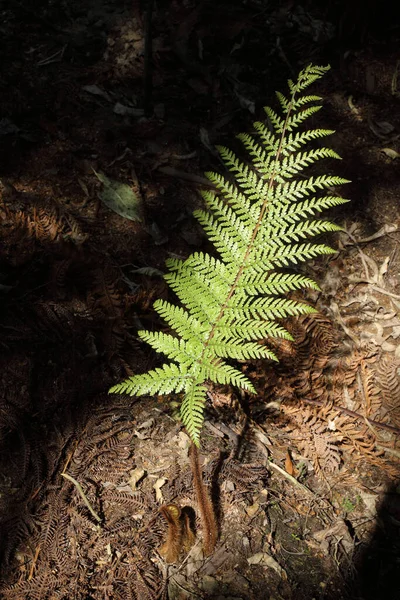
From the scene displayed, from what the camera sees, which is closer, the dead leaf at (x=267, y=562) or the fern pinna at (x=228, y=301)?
the fern pinna at (x=228, y=301)

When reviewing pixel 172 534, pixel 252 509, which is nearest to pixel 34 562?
pixel 172 534

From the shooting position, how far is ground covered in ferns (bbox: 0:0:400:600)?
224 centimetres

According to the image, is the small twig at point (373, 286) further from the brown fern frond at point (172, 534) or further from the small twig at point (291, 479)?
the brown fern frond at point (172, 534)

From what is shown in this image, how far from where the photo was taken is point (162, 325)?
9.65 ft

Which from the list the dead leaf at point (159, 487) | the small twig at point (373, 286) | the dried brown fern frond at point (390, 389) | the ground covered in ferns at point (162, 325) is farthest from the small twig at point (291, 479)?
the small twig at point (373, 286)

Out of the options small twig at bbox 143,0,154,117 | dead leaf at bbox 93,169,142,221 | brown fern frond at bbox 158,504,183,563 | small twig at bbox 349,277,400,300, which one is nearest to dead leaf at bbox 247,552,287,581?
brown fern frond at bbox 158,504,183,563

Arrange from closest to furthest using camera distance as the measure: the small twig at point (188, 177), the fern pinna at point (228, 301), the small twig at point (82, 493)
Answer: the fern pinna at point (228, 301) < the small twig at point (82, 493) < the small twig at point (188, 177)

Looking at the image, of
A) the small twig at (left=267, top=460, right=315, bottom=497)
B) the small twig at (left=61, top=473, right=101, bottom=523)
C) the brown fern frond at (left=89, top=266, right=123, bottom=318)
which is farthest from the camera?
the brown fern frond at (left=89, top=266, right=123, bottom=318)

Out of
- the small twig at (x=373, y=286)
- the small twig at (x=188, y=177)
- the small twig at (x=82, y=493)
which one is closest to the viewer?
the small twig at (x=82, y=493)

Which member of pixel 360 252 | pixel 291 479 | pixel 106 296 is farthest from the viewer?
Answer: pixel 360 252

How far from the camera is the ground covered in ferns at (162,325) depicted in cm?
224

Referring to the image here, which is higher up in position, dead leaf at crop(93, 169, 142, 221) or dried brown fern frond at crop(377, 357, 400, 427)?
dead leaf at crop(93, 169, 142, 221)

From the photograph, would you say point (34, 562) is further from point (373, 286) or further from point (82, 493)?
point (373, 286)

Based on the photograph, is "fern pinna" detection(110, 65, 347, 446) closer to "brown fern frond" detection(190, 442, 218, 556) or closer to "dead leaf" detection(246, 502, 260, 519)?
"brown fern frond" detection(190, 442, 218, 556)
